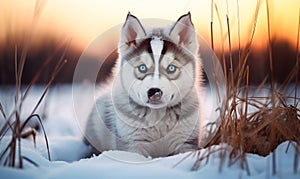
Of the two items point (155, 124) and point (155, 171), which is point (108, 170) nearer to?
point (155, 171)

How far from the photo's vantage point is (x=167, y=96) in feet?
6.79

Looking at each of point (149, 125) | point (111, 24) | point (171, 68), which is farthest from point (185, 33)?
point (149, 125)

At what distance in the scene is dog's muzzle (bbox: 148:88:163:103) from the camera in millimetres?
1985

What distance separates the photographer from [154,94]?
2.00 m

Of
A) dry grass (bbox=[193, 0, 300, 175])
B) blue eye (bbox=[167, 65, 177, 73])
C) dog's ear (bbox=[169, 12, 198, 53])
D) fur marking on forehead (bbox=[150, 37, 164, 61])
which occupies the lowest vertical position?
dry grass (bbox=[193, 0, 300, 175])

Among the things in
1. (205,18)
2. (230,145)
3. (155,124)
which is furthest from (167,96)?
(230,145)

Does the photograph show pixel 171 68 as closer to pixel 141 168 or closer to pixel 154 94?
pixel 154 94

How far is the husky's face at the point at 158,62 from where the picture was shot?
80.3 inches

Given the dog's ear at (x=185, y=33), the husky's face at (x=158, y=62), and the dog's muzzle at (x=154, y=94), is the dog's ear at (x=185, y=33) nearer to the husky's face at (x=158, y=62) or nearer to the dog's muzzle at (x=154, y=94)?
the husky's face at (x=158, y=62)

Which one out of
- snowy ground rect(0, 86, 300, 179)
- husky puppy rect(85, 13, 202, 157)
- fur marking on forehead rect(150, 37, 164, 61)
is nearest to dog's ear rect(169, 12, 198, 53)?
husky puppy rect(85, 13, 202, 157)

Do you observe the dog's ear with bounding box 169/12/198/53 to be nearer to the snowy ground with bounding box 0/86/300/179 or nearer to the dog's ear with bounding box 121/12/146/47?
the dog's ear with bounding box 121/12/146/47

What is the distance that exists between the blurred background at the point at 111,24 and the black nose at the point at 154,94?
13.7 inches

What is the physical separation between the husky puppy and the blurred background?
0.08 meters

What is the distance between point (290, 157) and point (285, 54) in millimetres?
958
